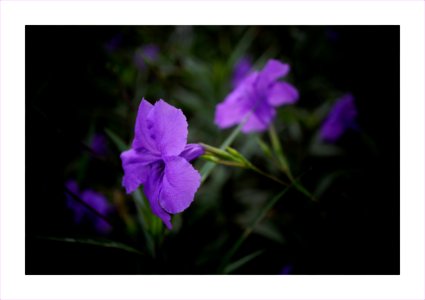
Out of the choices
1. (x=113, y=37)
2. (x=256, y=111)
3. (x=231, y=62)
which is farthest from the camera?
(x=231, y=62)

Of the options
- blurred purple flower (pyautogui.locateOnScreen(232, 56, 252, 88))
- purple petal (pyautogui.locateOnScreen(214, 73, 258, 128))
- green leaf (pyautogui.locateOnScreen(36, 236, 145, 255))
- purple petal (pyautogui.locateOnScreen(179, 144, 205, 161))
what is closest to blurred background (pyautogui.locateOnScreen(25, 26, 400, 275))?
green leaf (pyautogui.locateOnScreen(36, 236, 145, 255))

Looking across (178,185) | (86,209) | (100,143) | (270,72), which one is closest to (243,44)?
(270,72)

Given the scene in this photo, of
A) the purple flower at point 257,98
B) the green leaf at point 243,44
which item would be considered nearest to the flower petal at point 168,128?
the purple flower at point 257,98

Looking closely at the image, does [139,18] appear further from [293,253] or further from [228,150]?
[293,253]

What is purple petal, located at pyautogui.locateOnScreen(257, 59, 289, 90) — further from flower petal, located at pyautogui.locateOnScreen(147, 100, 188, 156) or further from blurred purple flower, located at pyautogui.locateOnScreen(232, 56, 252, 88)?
blurred purple flower, located at pyautogui.locateOnScreen(232, 56, 252, 88)

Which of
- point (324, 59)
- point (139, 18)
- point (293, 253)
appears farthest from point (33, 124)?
point (324, 59)

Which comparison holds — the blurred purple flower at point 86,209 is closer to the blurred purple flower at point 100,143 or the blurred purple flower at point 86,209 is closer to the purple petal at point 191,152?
the blurred purple flower at point 100,143

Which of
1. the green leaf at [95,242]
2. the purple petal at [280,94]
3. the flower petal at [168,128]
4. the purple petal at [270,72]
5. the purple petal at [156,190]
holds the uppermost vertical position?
the purple petal at [270,72]
